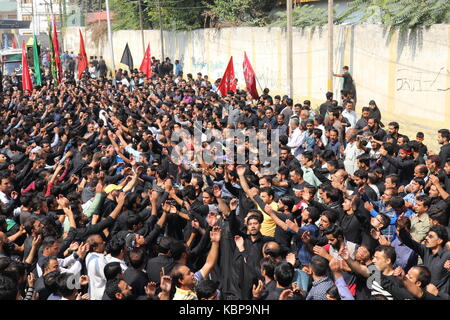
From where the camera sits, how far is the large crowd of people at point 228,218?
184 inches

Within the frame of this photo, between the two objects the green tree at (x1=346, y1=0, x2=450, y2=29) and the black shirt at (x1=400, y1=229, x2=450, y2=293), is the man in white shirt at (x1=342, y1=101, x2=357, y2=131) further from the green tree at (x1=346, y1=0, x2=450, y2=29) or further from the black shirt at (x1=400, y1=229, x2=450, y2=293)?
the black shirt at (x1=400, y1=229, x2=450, y2=293)

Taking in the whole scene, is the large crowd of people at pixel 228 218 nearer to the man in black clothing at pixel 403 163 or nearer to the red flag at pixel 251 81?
the man in black clothing at pixel 403 163

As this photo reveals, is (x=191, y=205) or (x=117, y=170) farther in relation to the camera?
(x=117, y=170)

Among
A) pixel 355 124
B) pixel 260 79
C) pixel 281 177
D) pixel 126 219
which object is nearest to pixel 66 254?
pixel 126 219

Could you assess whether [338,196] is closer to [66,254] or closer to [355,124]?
[66,254]

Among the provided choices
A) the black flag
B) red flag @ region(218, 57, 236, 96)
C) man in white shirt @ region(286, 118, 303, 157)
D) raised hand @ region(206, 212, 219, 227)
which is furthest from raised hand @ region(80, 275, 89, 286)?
the black flag

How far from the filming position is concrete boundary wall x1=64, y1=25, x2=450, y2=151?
1162cm

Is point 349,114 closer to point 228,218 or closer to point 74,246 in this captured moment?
point 228,218

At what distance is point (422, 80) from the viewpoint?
12.0m

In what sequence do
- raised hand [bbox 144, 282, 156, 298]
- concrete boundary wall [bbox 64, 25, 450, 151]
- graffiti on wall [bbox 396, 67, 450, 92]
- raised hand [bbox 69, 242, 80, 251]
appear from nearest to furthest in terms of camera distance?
raised hand [bbox 144, 282, 156, 298], raised hand [bbox 69, 242, 80, 251], graffiti on wall [bbox 396, 67, 450, 92], concrete boundary wall [bbox 64, 25, 450, 151]

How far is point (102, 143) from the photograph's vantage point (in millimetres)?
10461

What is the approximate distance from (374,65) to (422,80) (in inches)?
71.5

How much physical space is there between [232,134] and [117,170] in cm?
238

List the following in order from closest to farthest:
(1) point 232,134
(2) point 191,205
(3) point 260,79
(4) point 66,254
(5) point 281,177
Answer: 1. (4) point 66,254
2. (2) point 191,205
3. (5) point 281,177
4. (1) point 232,134
5. (3) point 260,79
